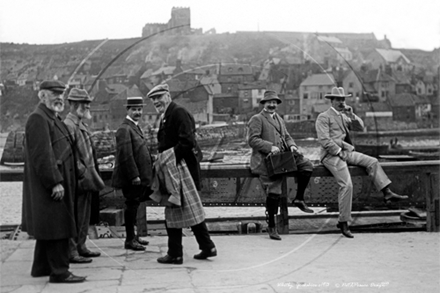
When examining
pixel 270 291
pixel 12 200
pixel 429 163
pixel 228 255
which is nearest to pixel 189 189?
pixel 228 255

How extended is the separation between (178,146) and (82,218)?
1.18m

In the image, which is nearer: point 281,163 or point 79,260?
point 79,260

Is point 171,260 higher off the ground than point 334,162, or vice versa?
point 334,162

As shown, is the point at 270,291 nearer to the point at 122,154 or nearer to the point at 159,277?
the point at 159,277

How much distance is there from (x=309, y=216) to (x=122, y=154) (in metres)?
4.57

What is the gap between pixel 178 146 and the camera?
220 inches

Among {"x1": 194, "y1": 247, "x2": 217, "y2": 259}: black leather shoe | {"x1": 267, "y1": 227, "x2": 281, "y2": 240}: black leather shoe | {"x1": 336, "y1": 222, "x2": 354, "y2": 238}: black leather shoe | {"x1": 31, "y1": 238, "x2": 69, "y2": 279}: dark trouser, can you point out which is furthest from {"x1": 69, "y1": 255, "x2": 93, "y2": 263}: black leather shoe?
{"x1": 336, "y1": 222, "x2": 354, "y2": 238}: black leather shoe

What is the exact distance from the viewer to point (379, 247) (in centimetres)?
635

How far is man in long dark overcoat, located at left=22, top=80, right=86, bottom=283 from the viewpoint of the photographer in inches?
191

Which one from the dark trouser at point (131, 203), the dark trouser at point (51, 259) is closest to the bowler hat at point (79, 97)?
the dark trouser at point (131, 203)

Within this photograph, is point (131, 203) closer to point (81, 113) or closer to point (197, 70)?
point (81, 113)

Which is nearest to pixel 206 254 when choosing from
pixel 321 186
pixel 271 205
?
pixel 271 205

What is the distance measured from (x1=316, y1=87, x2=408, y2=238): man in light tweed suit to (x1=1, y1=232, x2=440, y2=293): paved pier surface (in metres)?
0.43

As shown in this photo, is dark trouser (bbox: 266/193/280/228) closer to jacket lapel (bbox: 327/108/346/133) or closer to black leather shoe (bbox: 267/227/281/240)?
black leather shoe (bbox: 267/227/281/240)
